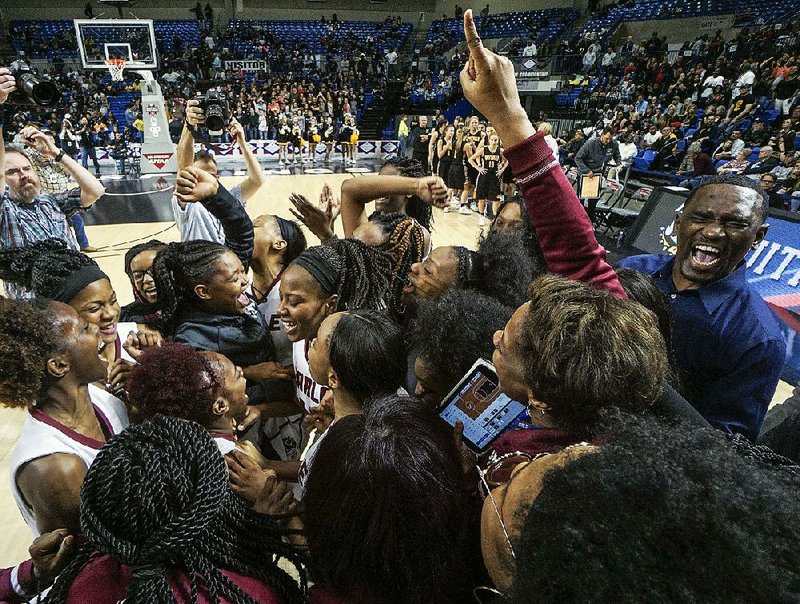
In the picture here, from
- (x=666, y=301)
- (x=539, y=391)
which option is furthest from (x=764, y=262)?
(x=539, y=391)

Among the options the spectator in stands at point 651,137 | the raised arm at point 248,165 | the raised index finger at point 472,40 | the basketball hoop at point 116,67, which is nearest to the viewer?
the raised index finger at point 472,40

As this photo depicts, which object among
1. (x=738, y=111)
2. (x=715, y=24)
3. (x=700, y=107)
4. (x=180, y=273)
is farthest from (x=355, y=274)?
(x=715, y=24)

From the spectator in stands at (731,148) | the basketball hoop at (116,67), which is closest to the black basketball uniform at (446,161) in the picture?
the spectator in stands at (731,148)

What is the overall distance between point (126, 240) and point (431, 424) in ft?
22.0

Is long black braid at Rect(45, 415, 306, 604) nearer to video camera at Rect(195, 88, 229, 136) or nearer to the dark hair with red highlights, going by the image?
the dark hair with red highlights

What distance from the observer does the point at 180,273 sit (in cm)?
183

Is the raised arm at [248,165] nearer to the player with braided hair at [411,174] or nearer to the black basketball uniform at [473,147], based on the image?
the player with braided hair at [411,174]

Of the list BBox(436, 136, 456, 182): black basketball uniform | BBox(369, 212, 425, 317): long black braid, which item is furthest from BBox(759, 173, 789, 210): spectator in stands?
BBox(369, 212, 425, 317): long black braid

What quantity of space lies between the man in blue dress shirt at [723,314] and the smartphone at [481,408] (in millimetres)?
693

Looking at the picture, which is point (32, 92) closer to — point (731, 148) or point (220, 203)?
point (220, 203)

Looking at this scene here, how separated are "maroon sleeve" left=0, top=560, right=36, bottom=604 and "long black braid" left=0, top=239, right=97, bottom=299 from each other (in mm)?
930

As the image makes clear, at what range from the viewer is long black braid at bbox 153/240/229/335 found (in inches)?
71.0

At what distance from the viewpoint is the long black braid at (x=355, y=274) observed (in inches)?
69.7

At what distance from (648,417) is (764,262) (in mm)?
3457
